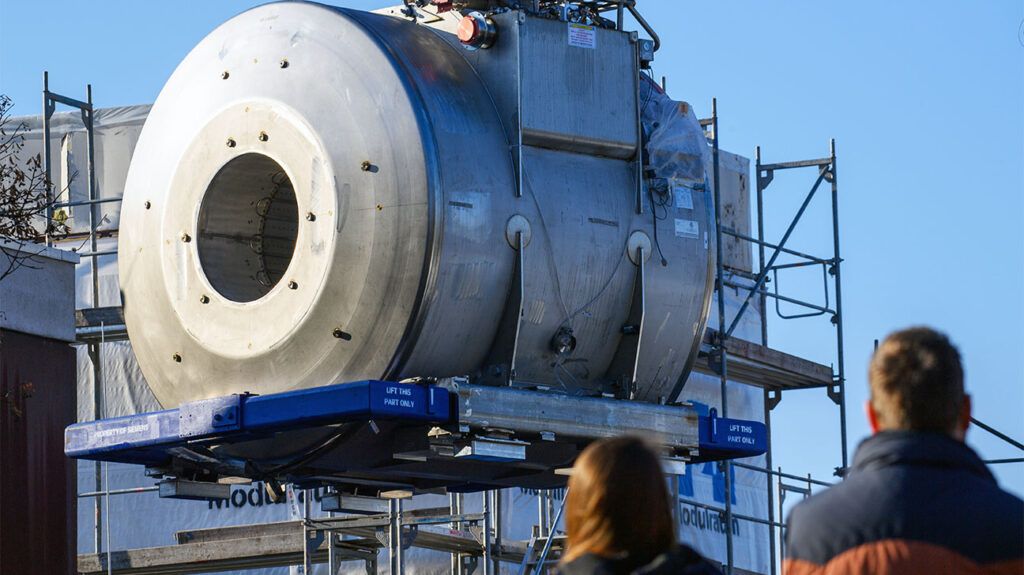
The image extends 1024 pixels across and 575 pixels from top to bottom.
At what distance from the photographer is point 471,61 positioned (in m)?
10.0

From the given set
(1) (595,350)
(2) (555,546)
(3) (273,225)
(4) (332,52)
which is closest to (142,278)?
(3) (273,225)

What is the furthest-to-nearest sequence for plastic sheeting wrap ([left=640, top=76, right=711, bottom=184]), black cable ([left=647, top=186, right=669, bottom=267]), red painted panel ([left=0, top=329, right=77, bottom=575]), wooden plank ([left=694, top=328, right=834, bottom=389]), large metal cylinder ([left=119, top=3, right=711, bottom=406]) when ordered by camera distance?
wooden plank ([left=694, top=328, right=834, bottom=389]) → red painted panel ([left=0, top=329, right=77, bottom=575]) → plastic sheeting wrap ([left=640, top=76, right=711, bottom=184]) → black cable ([left=647, top=186, right=669, bottom=267]) → large metal cylinder ([left=119, top=3, right=711, bottom=406])

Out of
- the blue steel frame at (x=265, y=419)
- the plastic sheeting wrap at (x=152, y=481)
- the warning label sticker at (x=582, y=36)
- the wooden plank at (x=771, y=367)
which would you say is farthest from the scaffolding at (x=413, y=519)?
the warning label sticker at (x=582, y=36)

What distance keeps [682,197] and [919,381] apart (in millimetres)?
6580

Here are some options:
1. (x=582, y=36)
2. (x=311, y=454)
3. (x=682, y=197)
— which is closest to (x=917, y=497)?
(x=311, y=454)

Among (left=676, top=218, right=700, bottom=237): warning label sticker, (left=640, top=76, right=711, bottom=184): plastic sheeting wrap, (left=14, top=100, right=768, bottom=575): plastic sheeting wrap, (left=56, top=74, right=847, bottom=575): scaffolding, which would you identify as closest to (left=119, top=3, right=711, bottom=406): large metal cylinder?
(left=676, top=218, right=700, bottom=237): warning label sticker

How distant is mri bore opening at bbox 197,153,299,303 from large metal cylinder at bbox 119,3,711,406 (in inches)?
0.5

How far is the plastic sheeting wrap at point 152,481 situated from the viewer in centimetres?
1833

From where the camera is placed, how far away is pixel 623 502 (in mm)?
3812

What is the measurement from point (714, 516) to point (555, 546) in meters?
5.41

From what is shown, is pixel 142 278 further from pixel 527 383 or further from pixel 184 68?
pixel 527 383

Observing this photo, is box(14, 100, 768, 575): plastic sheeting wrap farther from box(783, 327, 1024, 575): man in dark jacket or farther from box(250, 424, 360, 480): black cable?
box(783, 327, 1024, 575): man in dark jacket

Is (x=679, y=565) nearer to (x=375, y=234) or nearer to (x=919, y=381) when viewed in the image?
(x=919, y=381)

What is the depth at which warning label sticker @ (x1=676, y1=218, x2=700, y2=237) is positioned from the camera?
34.2 ft
